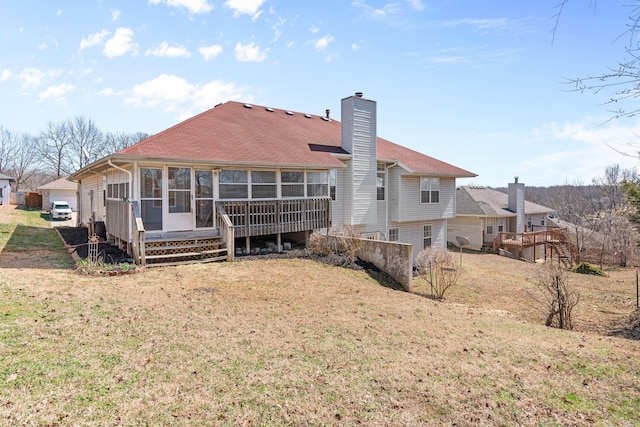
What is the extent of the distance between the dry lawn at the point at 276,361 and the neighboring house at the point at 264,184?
3.44 m

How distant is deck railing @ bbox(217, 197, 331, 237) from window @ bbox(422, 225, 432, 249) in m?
7.79

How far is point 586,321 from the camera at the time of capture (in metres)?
10.6

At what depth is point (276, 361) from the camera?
5.07 meters

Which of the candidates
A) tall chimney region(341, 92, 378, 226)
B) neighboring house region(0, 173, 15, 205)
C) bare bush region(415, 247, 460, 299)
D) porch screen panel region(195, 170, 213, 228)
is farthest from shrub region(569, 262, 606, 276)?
neighboring house region(0, 173, 15, 205)

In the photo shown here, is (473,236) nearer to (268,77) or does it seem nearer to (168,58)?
(268,77)

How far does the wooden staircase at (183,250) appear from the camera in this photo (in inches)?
429

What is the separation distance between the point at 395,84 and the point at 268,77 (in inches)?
230

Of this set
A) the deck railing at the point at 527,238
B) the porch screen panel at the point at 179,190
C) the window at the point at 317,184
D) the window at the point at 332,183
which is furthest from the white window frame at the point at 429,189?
the porch screen panel at the point at 179,190

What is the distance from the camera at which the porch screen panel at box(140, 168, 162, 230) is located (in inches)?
451

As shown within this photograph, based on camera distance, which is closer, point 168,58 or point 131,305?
point 131,305

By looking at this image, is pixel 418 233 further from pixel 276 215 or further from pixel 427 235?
pixel 276 215

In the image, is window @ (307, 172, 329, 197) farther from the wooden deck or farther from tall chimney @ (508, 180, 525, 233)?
tall chimney @ (508, 180, 525, 233)

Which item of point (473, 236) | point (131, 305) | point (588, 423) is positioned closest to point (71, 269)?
point (131, 305)

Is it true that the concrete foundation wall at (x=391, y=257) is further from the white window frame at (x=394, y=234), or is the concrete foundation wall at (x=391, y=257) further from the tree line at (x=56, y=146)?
the tree line at (x=56, y=146)
